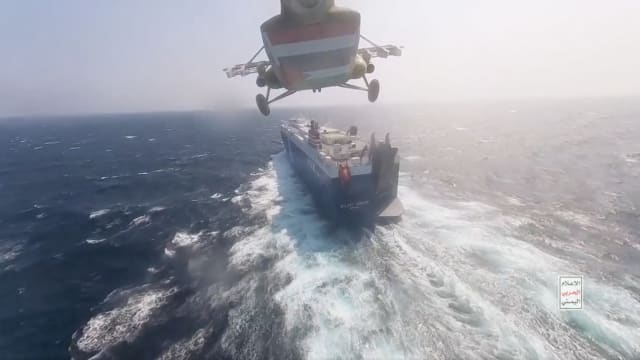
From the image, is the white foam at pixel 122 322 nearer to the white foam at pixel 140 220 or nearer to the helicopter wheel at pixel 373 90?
the white foam at pixel 140 220

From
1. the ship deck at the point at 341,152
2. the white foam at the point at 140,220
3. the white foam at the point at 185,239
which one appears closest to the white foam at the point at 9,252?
the white foam at the point at 140,220

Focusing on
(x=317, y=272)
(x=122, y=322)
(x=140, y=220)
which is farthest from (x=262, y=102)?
(x=140, y=220)

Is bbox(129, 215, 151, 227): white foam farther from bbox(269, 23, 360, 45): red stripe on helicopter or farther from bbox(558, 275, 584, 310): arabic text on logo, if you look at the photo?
Answer: bbox(558, 275, 584, 310): arabic text on logo

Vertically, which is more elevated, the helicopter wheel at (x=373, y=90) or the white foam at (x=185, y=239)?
the helicopter wheel at (x=373, y=90)

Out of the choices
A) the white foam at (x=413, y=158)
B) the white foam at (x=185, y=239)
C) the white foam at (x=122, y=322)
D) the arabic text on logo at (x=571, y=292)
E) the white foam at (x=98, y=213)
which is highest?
the white foam at (x=413, y=158)

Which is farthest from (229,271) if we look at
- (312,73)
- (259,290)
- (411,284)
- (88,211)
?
(88,211)

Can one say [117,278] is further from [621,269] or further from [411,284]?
[621,269]
